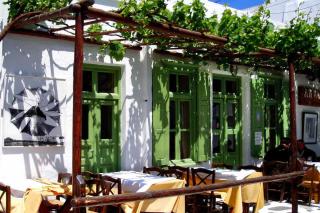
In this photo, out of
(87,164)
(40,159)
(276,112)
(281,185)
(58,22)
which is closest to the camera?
(58,22)

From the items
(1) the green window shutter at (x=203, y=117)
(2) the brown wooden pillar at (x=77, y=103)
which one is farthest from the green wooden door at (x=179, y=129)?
(2) the brown wooden pillar at (x=77, y=103)

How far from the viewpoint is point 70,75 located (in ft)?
23.4

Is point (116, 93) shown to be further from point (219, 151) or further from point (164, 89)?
point (219, 151)

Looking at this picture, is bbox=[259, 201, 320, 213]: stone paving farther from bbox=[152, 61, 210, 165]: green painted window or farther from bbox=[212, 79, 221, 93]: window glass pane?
bbox=[212, 79, 221, 93]: window glass pane

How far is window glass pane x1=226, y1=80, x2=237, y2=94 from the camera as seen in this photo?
10099mm

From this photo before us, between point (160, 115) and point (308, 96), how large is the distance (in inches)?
200

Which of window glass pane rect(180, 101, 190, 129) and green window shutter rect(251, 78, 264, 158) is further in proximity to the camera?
green window shutter rect(251, 78, 264, 158)

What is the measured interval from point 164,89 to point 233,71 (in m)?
1.98

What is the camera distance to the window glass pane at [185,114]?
8.96 m

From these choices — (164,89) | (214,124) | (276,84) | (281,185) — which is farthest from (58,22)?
(276,84)

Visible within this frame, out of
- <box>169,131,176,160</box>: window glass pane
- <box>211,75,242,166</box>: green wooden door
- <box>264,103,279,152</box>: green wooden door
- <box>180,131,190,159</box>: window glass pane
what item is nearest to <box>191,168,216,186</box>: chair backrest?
<box>169,131,176,160</box>: window glass pane

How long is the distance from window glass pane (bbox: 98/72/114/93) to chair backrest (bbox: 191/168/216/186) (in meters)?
1.94

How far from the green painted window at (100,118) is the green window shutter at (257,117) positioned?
373 cm

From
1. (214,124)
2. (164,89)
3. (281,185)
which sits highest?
(164,89)
